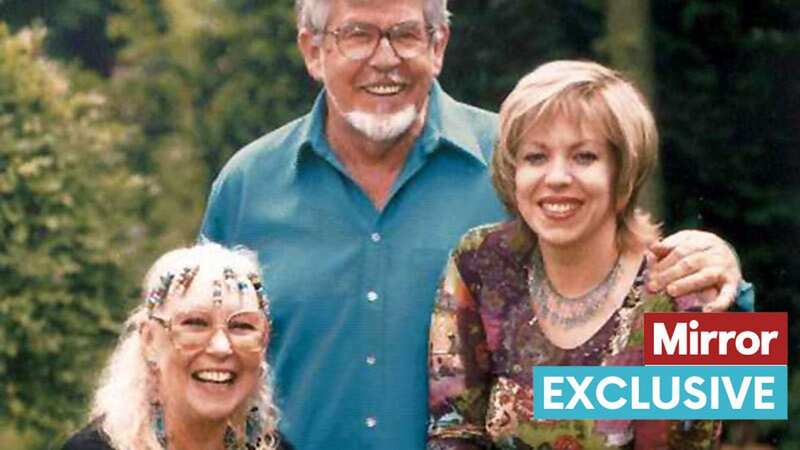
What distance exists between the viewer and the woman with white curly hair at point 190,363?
386 cm

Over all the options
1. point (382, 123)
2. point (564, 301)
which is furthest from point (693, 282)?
point (382, 123)

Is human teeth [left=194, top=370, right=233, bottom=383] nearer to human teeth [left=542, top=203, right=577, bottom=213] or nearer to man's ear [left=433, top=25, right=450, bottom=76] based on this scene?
human teeth [left=542, top=203, right=577, bottom=213]

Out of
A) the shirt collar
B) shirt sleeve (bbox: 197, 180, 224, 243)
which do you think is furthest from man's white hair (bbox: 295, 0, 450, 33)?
shirt sleeve (bbox: 197, 180, 224, 243)

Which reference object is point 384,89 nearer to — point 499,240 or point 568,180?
point 499,240

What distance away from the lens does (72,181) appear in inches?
282

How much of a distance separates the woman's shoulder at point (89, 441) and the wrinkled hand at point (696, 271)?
97cm

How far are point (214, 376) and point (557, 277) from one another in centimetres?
61

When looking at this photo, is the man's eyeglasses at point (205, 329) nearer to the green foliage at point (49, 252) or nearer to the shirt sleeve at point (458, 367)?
the shirt sleeve at point (458, 367)

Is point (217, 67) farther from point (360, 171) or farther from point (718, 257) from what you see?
point (718, 257)

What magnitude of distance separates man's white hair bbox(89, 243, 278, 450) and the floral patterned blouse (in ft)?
0.98

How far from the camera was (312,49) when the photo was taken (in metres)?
4.30

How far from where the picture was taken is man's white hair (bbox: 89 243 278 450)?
388 cm

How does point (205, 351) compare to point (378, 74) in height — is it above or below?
below

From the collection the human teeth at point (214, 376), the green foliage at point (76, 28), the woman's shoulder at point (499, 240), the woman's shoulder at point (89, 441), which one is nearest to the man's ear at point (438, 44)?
the woman's shoulder at point (499, 240)
